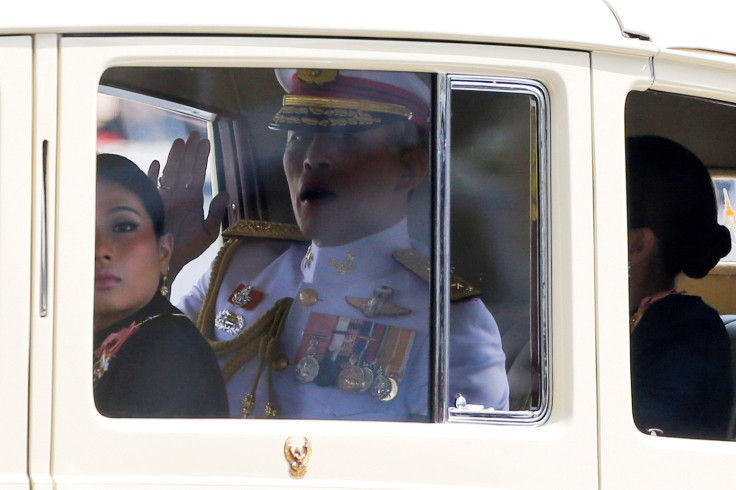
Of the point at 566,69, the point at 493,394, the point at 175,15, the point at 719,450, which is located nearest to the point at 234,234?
the point at 175,15

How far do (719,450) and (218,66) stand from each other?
1.29 m

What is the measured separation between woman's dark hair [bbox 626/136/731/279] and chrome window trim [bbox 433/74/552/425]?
263 mm

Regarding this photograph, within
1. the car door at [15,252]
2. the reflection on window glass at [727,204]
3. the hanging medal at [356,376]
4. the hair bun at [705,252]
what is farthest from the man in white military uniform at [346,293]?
the reflection on window glass at [727,204]

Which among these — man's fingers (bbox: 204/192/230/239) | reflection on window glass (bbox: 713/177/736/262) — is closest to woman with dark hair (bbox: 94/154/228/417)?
man's fingers (bbox: 204/192/230/239)

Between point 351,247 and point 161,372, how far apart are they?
0.48 meters

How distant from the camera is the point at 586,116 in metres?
1.77

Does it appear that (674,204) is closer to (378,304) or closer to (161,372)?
(378,304)

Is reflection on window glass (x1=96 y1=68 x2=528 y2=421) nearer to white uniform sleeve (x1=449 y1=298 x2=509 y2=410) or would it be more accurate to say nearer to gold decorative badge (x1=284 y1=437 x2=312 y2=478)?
white uniform sleeve (x1=449 y1=298 x2=509 y2=410)

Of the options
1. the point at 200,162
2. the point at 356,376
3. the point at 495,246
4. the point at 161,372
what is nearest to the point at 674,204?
the point at 495,246

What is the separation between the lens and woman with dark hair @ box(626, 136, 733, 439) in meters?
1.94

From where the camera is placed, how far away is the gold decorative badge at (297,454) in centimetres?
169

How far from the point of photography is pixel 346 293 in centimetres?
189

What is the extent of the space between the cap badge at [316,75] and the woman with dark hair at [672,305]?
2.20ft

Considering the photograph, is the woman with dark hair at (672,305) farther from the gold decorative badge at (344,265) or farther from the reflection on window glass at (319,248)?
the gold decorative badge at (344,265)
